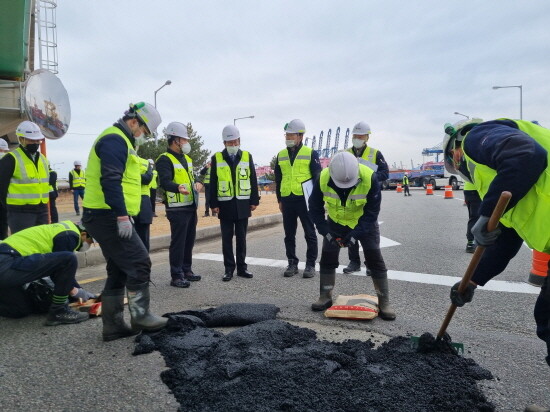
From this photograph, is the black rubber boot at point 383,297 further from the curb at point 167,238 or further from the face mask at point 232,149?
the curb at point 167,238

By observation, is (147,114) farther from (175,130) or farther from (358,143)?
(358,143)

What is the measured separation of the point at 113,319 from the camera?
364 cm

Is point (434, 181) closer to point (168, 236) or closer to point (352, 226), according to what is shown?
point (168, 236)

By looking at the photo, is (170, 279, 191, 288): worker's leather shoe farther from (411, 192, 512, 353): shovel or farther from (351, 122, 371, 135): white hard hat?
(351, 122, 371, 135): white hard hat

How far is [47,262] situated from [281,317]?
7.26 ft

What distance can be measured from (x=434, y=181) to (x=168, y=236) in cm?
3022

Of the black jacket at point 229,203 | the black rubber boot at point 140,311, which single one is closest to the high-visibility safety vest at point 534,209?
the black rubber boot at point 140,311

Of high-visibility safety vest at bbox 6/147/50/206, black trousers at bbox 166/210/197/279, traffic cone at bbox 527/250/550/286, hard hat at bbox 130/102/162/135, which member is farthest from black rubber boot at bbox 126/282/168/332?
traffic cone at bbox 527/250/550/286

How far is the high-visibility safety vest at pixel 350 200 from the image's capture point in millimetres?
4211

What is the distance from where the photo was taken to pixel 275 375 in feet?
8.84

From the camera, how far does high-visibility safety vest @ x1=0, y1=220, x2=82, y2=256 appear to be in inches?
156

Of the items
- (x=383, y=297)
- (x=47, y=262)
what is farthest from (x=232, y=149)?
(x=383, y=297)

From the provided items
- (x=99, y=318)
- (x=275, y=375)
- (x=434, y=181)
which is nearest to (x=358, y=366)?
(x=275, y=375)

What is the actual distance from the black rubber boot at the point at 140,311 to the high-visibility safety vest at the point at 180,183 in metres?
2.11
